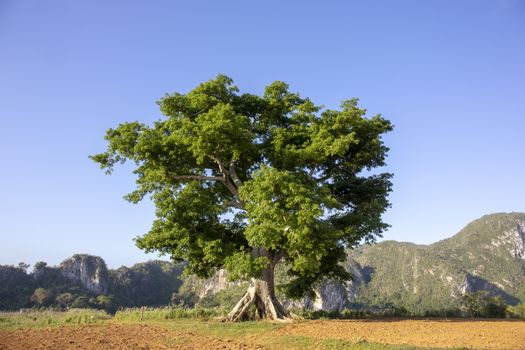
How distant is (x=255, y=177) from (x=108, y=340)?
887 centimetres

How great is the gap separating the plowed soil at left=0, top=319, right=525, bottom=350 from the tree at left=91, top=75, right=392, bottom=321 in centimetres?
365

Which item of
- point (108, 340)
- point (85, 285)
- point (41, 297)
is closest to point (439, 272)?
point (85, 285)

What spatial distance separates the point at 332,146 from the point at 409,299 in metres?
142

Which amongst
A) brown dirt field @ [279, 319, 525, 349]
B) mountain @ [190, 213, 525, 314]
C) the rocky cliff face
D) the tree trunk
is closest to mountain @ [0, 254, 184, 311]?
the rocky cliff face

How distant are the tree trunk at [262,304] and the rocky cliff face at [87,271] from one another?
105650 mm

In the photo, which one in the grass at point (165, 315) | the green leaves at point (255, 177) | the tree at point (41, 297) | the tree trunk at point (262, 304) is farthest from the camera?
the tree at point (41, 297)

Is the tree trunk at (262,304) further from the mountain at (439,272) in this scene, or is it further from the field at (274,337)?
the mountain at (439,272)

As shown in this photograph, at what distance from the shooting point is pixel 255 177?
723 inches

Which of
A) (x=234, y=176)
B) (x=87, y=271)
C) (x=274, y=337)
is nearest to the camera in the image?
(x=274, y=337)

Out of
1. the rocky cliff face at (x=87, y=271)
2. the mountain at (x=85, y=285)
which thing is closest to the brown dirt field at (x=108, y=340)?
the mountain at (x=85, y=285)

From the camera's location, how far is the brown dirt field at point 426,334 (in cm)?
1231

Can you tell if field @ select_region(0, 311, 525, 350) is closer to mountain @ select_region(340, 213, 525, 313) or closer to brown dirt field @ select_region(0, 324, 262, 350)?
brown dirt field @ select_region(0, 324, 262, 350)

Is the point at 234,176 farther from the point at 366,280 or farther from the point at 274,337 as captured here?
the point at 366,280

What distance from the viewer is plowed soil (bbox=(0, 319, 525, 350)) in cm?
1202
